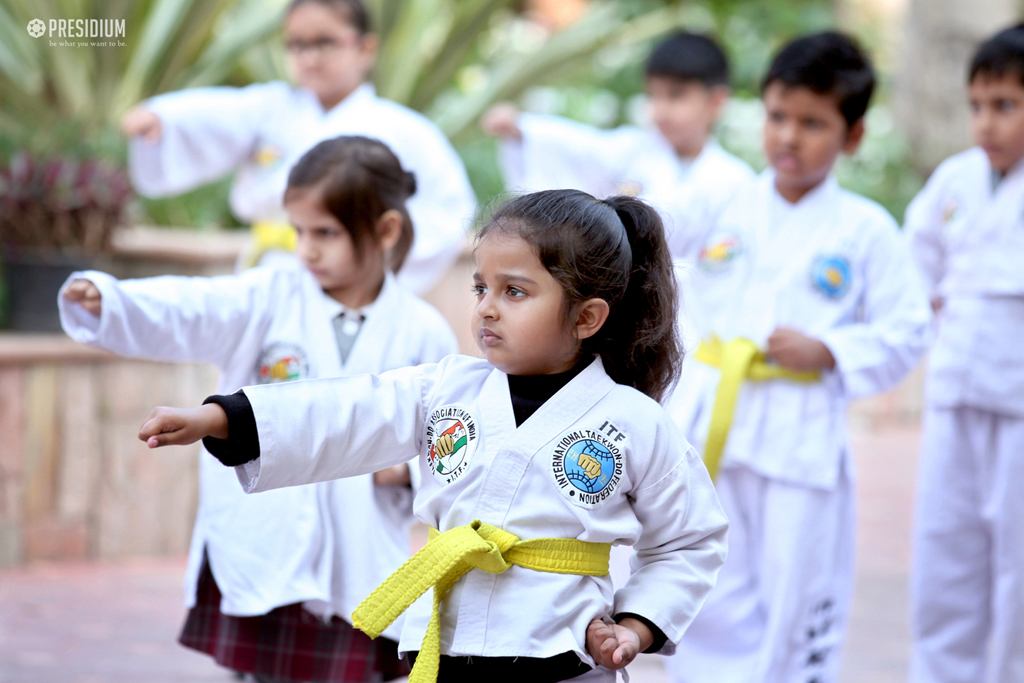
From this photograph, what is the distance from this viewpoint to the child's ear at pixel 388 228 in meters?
2.74


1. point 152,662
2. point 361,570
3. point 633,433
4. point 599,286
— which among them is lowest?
point 152,662

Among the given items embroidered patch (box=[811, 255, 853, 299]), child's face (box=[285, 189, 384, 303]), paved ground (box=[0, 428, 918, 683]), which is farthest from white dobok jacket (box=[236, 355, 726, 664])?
paved ground (box=[0, 428, 918, 683])

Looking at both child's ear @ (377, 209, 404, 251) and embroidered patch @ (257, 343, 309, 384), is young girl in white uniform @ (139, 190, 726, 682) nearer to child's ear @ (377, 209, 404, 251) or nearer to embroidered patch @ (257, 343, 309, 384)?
embroidered patch @ (257, 343, 309, 384)

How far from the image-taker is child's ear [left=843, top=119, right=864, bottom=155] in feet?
10.1

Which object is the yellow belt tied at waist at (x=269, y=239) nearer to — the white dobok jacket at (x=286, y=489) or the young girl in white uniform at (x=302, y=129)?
the young girl in white uniform at (x=302, y=129)

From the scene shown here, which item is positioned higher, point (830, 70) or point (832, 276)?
point (830, 70)

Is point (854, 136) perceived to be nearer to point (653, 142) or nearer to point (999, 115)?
point (999, 115)

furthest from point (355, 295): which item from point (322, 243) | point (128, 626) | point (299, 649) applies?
point (128, 626)

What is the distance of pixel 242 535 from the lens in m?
2.61

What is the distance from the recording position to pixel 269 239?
3574 millimetres

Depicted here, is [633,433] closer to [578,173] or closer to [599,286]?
[599,286]

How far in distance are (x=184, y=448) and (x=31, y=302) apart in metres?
0.86

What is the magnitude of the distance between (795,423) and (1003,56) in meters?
1.15

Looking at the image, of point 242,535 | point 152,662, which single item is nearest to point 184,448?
point 152,662
